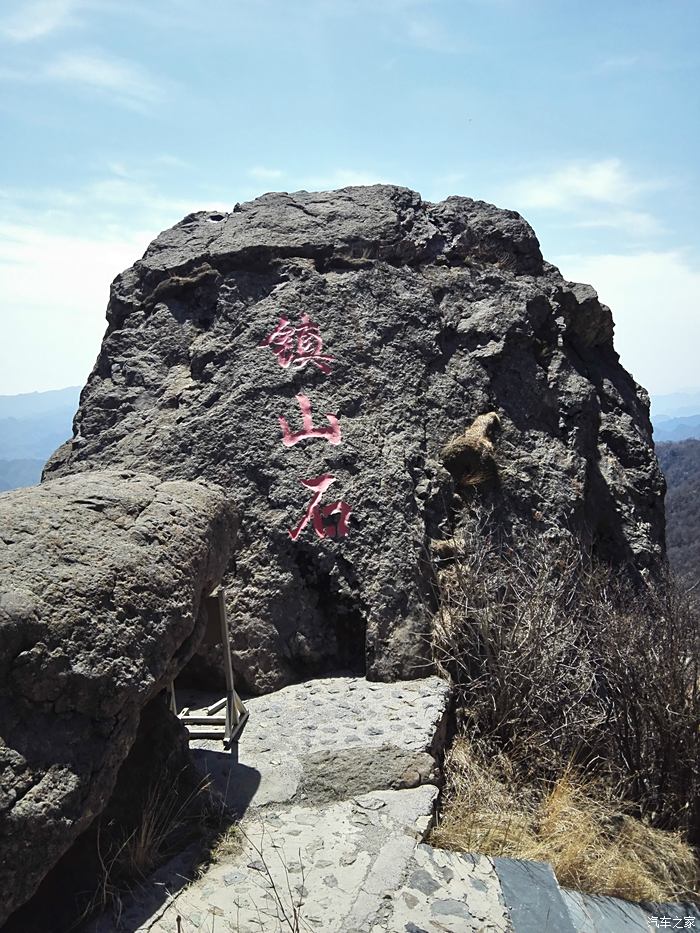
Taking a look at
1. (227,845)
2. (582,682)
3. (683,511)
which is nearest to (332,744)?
(227,845)

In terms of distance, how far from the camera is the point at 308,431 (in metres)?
4.84

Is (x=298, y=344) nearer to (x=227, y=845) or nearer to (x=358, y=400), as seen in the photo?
(x=358, y=400)

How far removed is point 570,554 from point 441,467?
89cm

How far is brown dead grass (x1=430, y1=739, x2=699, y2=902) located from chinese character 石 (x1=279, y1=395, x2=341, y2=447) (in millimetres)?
1884

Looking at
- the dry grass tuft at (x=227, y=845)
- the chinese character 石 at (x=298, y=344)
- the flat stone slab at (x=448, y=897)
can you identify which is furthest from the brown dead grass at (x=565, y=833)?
the chinese character 石 at (x=298, y=344)

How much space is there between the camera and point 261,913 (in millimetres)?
2492

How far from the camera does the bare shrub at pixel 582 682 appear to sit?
11.9ft

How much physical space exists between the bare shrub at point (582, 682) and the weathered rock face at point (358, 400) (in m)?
0.33

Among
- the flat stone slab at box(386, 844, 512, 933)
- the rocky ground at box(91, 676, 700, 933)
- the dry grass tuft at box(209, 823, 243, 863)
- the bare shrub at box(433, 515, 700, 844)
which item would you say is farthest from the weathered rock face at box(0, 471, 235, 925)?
the bare shrub at box(433, 515, 700, 844)

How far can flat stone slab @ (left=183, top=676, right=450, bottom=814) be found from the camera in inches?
128

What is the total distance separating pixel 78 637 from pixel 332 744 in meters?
1.46

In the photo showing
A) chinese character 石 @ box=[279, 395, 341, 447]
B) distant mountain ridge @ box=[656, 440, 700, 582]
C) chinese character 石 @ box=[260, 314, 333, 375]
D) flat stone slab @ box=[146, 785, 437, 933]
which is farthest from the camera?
distant mountain ridge @ box=[656, 440, 700, 582]

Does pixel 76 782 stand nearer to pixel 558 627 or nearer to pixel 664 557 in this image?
pixel 558 627

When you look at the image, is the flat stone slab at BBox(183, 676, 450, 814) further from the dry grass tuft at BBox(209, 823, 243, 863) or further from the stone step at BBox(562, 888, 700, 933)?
the stone step at BBox(562, 888, 700, 933)
